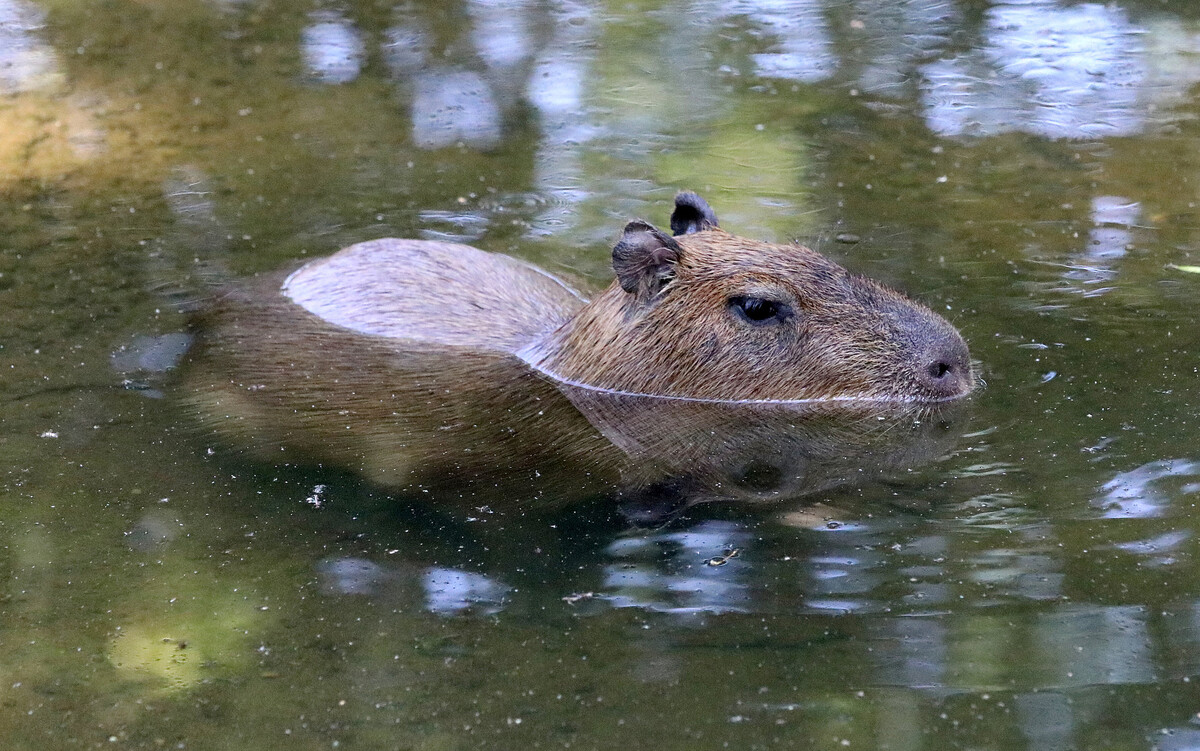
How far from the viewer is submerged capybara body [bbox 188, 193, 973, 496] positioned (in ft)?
19.9

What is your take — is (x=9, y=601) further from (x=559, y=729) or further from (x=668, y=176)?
(x=668, y=176)

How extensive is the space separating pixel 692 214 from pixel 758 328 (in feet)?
2.84

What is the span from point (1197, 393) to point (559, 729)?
3.29 metres

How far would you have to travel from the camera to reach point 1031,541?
15.2ft

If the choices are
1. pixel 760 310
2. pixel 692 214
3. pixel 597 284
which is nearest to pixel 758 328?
pixel 760 310

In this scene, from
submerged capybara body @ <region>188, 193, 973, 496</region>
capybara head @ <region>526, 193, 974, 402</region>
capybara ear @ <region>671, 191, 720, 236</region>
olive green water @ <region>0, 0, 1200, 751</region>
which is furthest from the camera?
capybara ear @ <region>671, 191, 720, 236</region>

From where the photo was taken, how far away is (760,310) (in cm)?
648

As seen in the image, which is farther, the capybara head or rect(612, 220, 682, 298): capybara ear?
rect(612, 220, 682, 298): capybara ear

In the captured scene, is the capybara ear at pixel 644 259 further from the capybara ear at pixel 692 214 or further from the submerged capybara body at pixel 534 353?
the capybara ear at pixel 692 214

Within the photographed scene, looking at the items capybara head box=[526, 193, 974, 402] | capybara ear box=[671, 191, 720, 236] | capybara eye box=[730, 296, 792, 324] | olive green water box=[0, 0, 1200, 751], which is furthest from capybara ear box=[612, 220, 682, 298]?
olive green water box=[0, 0, 1200, 751]

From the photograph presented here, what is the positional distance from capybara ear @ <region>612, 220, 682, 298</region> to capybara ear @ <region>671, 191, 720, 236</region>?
0.49 meters

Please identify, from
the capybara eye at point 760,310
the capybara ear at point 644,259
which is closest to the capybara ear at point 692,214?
the capybara ear at point 644,259

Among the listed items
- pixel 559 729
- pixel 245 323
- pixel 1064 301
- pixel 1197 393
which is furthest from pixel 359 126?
pixel 559 729

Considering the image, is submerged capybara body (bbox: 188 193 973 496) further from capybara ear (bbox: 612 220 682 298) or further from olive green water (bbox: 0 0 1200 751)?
olive green water (bbox: 0 0 1200 751)
